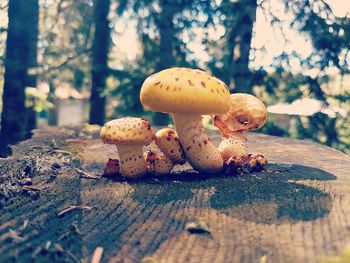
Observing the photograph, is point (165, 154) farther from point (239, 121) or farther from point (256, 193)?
point (256, 193)

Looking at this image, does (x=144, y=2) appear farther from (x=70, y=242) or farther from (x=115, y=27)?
(x=70, y=242)

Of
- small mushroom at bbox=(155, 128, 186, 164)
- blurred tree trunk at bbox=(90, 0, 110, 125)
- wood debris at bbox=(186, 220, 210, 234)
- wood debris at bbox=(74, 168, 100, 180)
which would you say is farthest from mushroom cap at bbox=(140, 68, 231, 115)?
blurred tree trunk at bbox=(90, 0, 110, 125)

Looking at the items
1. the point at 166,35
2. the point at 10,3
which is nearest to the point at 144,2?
the point at 166,35

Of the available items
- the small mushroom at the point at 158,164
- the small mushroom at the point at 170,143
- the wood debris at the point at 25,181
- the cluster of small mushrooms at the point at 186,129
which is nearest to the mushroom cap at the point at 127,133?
the cluster of small mushrooms at the point at 186,129

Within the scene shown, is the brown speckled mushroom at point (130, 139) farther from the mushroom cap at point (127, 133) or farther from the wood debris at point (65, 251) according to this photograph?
the wood debris at point (65, 251)

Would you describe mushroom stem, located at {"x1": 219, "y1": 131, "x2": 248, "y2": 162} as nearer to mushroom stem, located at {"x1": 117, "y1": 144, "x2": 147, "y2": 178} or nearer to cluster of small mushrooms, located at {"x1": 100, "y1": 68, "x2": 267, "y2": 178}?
cluster of small mushrooms, located at {"x1": 100, "y1": 68, "x2": 267, "y2": 178}

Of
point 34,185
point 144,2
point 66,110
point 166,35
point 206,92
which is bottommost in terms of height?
point 66,110
